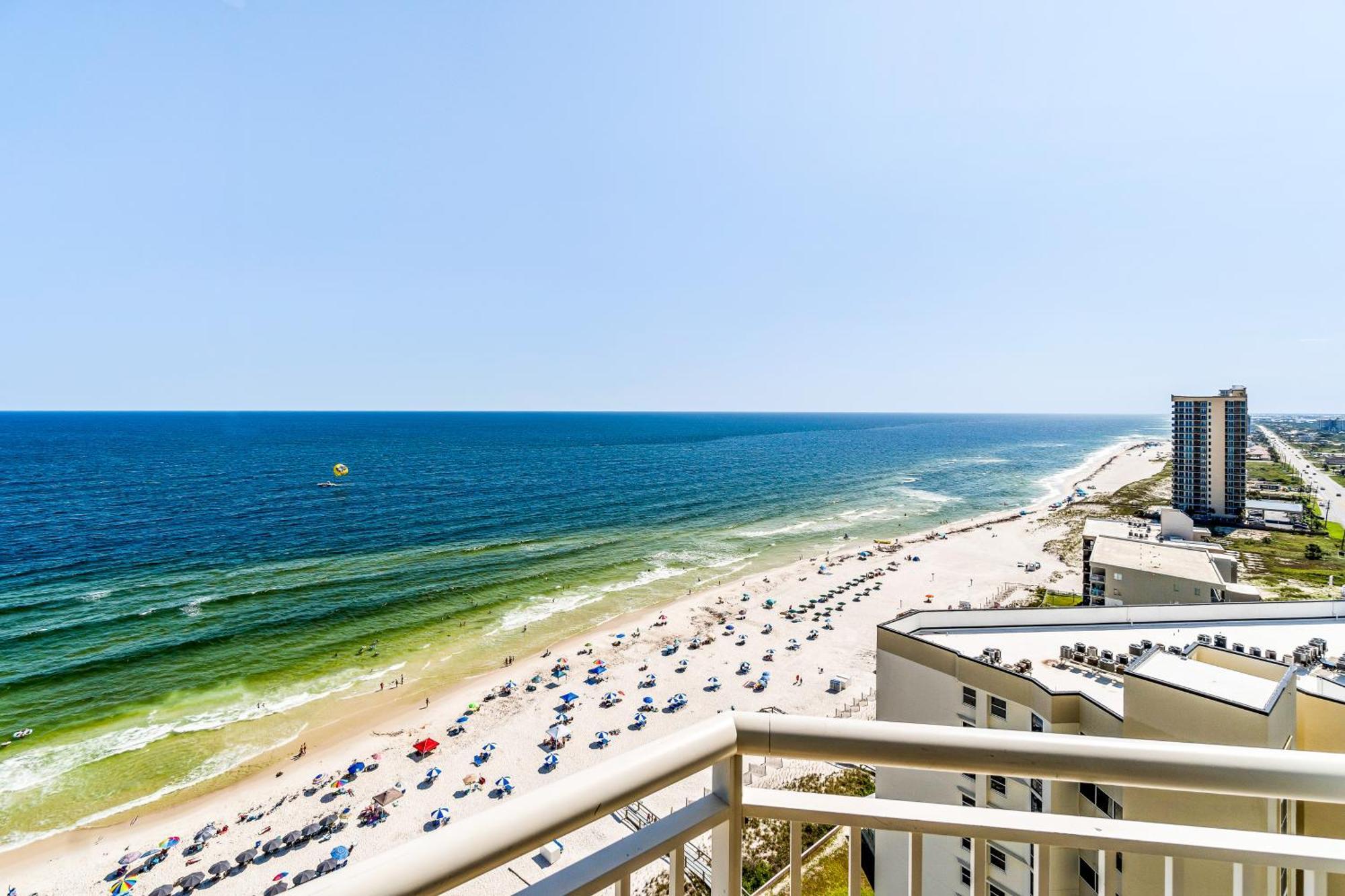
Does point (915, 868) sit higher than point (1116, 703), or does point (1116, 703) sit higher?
point (915, 868)

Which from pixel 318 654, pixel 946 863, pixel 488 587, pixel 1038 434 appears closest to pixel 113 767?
pixel 318 654

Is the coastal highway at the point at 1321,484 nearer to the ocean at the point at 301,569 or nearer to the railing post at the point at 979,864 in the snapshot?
the ocean at the point at 301,569

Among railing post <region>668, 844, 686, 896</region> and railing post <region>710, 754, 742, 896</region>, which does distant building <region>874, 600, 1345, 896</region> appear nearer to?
railing post <region>710, 754, 742, 896</region>

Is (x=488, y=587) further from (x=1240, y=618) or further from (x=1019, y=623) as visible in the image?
(x=1240, y=618)

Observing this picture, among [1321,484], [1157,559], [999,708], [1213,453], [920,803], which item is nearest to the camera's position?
[920,803]

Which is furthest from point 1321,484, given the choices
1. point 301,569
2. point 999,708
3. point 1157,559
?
point 301,569

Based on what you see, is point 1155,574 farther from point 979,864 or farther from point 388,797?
point 388,797

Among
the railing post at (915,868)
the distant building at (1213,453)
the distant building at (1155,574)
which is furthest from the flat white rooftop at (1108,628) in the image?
the distant building at (1213,453)
